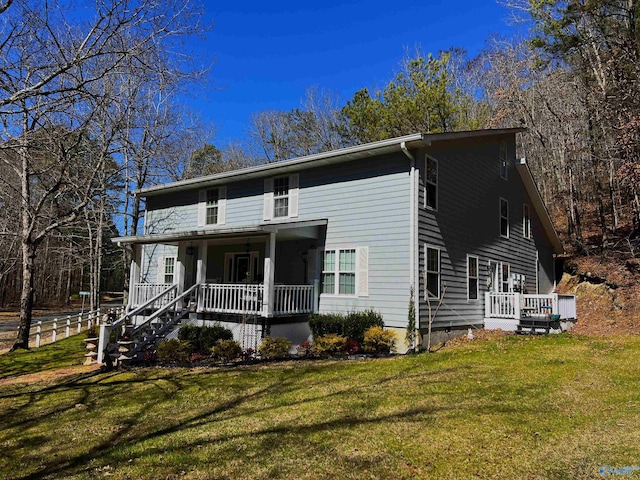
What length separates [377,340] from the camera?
11.1 m

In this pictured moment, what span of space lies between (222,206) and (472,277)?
8.90 meters

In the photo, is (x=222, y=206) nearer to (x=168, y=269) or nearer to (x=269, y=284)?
(x=168, y=269)

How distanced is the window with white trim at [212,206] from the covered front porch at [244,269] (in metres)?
0.99

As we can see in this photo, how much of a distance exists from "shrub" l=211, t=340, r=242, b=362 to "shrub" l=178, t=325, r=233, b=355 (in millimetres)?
1245

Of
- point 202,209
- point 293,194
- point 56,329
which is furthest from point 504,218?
point 56,329

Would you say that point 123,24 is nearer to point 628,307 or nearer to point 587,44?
point 628,307

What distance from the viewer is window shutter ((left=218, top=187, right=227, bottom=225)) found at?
640 inches

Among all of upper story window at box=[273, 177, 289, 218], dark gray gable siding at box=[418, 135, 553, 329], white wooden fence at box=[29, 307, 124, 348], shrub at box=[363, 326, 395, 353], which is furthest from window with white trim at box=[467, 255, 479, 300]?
white wooden fence at box=[29, 307, 124, 348]

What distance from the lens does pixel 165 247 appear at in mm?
18406

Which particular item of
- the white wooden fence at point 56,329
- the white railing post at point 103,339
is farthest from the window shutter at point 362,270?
the white wooden fence at point 56,329

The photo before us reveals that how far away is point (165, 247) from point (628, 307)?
17.5 meters

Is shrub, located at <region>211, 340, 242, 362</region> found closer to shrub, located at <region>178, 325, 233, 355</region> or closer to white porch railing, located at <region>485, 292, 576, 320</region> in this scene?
shrub, located at <region>178, 325, 233, 355</region>

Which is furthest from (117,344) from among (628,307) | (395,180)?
(628,307)

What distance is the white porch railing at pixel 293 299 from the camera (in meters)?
12.2
